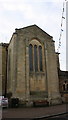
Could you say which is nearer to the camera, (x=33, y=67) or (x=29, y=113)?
(x=29, y=113)

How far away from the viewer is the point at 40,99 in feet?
86.3

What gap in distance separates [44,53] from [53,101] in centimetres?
797

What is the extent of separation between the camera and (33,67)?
27.9 m

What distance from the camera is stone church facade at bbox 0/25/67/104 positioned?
26.0m

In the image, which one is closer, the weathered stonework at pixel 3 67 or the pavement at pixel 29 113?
the pavement at pixel 29 113

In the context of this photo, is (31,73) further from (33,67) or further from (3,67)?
(3,67)

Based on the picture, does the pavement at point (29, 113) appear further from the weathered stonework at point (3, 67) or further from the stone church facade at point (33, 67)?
the weathered stonework at point (3, 67)

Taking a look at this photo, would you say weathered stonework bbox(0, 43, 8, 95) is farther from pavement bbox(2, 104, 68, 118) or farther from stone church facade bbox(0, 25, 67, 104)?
pavement bbox(2, 104, 68, 118)

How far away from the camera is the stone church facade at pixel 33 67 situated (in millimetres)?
25953

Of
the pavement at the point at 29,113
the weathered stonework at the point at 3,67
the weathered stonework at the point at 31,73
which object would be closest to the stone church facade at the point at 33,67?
the weathered stonework at the point at 31,73

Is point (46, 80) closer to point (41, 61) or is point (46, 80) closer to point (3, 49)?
point (41, 61)

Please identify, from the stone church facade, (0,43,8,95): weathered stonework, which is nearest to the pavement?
the stone church facade

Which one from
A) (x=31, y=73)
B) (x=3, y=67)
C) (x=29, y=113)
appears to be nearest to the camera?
(x=29, y=113)

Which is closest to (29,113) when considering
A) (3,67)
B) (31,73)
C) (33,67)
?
(31,73)
